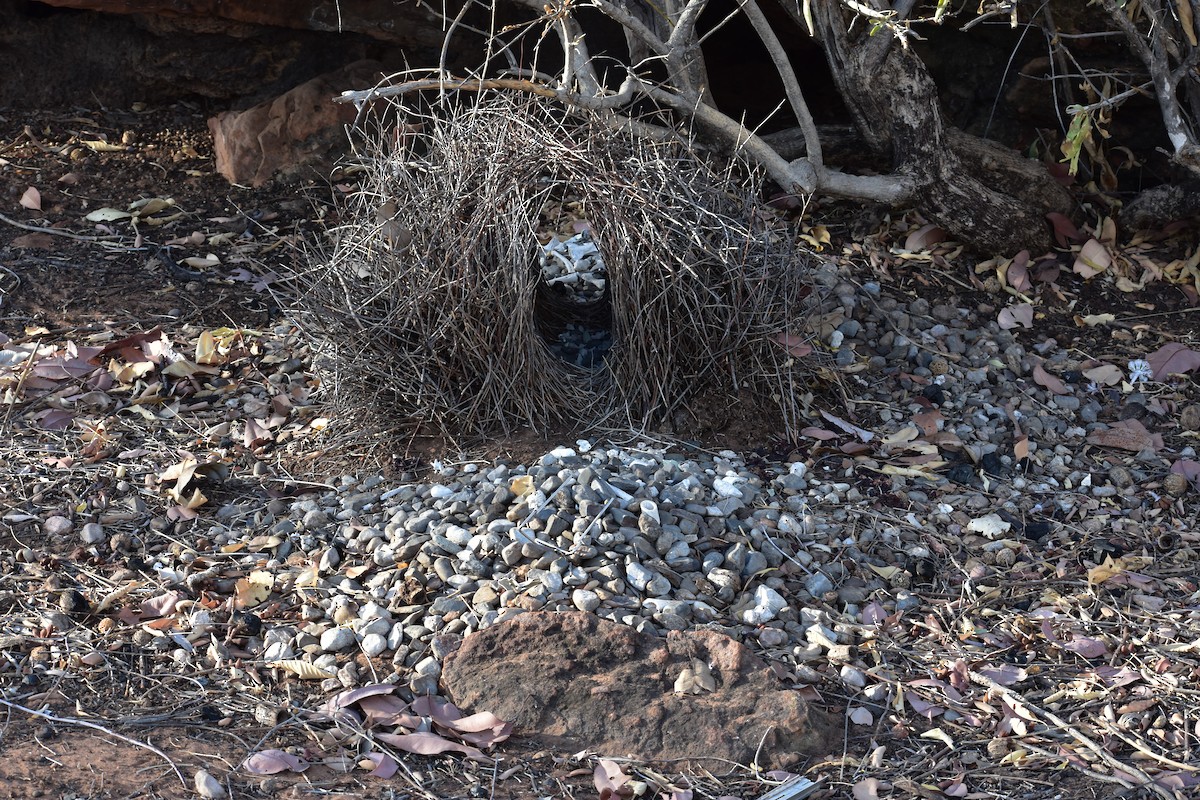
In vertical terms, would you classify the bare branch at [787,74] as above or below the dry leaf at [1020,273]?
above

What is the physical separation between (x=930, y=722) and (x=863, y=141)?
2462mm

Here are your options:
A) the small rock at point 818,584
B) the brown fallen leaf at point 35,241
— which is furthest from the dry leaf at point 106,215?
the small rock at point 818,584

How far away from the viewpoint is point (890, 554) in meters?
3.03

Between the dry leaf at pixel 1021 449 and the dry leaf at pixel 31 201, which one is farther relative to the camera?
the dry leaf at pixel 31 201

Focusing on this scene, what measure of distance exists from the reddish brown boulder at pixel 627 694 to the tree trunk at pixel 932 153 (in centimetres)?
219

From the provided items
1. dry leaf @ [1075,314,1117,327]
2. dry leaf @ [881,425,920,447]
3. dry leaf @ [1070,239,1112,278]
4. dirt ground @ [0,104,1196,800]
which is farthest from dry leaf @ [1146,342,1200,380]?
dry leaf @ [881,425,920,447]

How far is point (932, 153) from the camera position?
4.18 meters

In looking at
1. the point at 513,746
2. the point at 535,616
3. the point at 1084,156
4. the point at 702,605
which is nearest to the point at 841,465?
the point at 702,605

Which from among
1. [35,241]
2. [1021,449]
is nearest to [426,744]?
[1021,449]

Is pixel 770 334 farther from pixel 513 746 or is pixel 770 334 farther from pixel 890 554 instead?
pixel 513 746

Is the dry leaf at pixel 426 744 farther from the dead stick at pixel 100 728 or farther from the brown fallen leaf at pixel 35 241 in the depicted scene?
the brown fallen leaf at pixel 35 241

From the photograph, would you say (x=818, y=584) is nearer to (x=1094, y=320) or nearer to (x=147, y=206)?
(x=1094, y=320)

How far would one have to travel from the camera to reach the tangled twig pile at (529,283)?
3.22 m

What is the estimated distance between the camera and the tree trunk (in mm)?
4094
